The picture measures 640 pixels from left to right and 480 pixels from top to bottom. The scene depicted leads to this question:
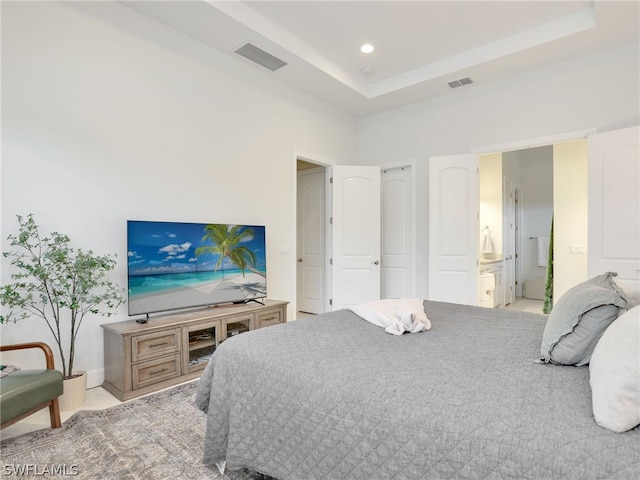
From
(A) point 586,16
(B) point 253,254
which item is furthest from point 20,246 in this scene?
(A) point 586,16

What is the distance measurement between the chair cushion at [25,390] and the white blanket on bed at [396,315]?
1.81 m

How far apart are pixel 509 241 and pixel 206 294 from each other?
Answer: 18.6 feet

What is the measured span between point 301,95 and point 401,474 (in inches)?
Result: 172

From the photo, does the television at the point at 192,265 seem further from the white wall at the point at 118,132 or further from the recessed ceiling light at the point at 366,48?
the recessed ceiling light at the point at 366,48

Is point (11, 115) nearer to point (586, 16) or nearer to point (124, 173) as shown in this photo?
point (124, 173)

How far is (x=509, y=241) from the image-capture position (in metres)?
6.59

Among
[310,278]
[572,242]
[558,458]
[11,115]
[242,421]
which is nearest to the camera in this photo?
[558,458]

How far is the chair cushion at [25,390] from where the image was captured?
1.78 meters

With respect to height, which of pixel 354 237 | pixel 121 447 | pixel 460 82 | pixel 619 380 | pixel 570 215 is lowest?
pixel 121 447

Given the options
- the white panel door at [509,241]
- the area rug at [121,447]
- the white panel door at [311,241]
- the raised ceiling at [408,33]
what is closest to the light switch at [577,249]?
the white panel door at [509,241]

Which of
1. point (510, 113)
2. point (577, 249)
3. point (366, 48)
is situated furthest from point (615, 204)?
point (366, 48)

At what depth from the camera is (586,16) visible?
323 centimetres

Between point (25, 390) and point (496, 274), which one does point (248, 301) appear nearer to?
point (25, 390)

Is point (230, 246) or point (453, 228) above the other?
point (453, 228)
